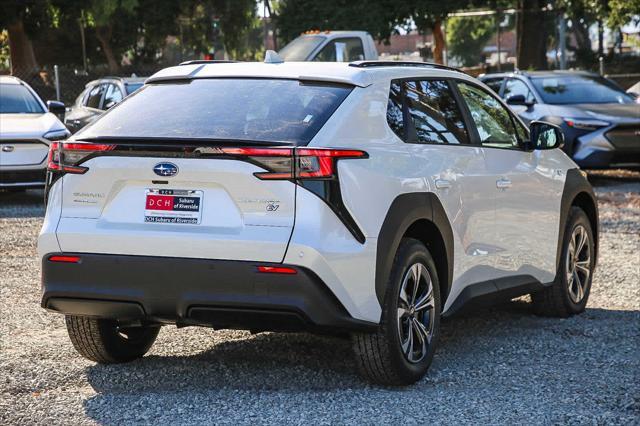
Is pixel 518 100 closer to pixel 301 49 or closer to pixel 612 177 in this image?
pixel 612 177

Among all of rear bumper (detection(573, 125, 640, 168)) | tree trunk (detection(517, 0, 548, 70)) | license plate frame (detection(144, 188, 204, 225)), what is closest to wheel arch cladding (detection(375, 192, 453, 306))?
license plate frame (detection(144, 188, 204, 225))

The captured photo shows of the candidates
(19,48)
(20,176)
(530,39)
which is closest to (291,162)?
(20,176)

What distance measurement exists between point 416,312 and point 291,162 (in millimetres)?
1237

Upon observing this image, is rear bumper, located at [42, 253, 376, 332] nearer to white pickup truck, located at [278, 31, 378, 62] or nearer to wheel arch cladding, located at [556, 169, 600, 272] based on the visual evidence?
wheel arch cladding, located at [556, 169, 600, 272]

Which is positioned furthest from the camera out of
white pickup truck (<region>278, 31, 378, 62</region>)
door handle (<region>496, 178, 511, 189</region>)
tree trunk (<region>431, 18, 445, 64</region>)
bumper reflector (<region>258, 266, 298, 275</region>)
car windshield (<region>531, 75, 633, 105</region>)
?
tree trunk (<region>431, 18, 445, 64</region>)

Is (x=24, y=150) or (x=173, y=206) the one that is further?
(x=24, y=150)

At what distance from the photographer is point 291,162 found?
18.6 feet

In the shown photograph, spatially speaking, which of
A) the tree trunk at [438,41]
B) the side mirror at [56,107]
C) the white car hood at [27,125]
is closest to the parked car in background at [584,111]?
the side mirror at [56,107]

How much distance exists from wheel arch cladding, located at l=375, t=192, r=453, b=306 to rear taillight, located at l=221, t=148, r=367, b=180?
481mm

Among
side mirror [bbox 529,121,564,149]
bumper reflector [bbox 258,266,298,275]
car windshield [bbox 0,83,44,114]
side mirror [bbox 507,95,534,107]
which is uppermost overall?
side mirror [bbox 529,121,564,149]

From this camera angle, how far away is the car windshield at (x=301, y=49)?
21.3 meters

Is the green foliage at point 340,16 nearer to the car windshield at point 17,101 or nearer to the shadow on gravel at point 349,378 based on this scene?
the car windshield at point 17,101

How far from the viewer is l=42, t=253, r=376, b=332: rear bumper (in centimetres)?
570

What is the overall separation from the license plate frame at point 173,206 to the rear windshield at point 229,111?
0.90 ft
